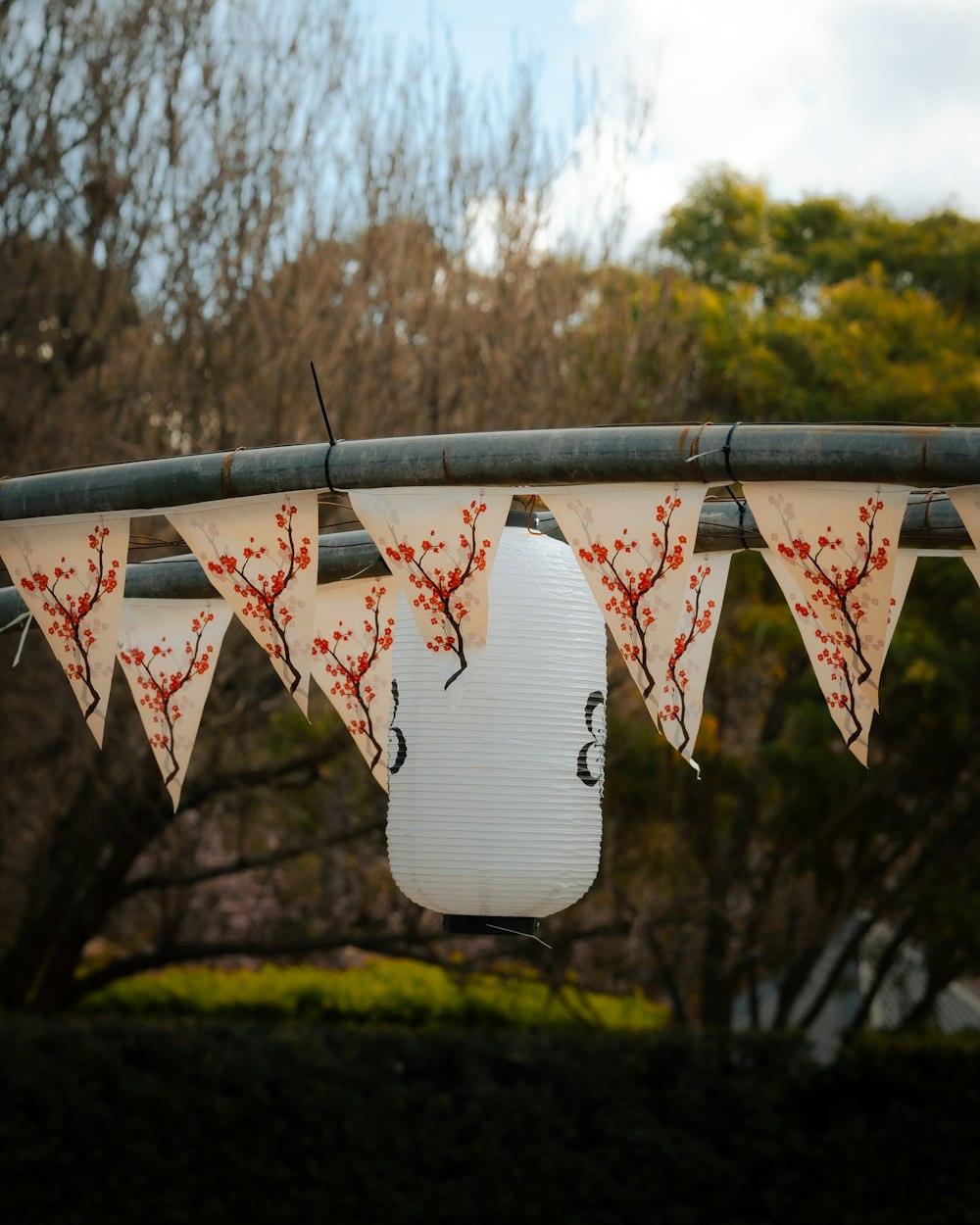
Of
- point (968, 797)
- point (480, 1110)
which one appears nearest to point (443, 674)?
point (480, 1110)

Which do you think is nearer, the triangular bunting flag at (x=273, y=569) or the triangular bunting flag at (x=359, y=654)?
the triangular bunting flag at (x=273, y=569)

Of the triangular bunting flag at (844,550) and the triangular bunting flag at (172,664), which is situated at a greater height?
the triangular bunting flag at (844,550)

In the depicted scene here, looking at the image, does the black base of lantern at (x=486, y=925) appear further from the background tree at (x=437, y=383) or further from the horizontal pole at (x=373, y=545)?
the background tree at (x=437, y=383)

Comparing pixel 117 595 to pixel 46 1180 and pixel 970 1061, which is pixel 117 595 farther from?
pixel 970 1061

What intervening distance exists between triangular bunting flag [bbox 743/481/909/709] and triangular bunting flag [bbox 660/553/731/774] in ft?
0.88

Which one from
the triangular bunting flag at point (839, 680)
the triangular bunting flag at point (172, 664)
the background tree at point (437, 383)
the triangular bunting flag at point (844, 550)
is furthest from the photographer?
the background tree at point (437, 383)

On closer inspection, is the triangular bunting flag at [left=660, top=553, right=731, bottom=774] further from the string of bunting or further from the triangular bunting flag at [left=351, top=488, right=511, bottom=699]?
the triangular bunting flag at [left=351, top=488, right=511, bottom=699]

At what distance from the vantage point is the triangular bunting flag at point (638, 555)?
2637 mm

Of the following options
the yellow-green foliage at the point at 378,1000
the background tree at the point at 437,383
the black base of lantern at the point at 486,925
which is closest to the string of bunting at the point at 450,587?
the black base of lantern at the point at 486,925

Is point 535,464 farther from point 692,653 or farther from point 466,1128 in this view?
point 466,1128

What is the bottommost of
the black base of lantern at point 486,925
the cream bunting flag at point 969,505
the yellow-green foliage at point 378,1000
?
the yellow-green foliage at point 378,1000

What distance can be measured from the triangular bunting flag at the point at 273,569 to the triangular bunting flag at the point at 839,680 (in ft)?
3.36

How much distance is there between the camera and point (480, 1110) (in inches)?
290

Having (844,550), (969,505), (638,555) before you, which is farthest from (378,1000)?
(969,505)
